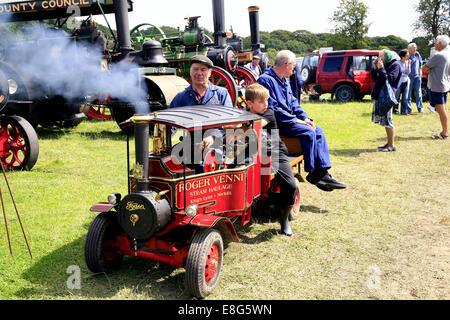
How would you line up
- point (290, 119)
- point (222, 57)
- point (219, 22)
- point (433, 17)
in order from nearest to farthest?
1. point (290, 119)
2. point (222, 57)
3. point (219, 22)
4. point (433, 17)

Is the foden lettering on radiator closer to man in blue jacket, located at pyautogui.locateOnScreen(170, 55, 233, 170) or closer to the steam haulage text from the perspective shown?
man in blue jacket, located at pyautogui.locateOnScreen(170, 55, 233, 170)

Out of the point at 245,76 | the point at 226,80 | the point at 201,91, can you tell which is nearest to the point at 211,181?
the point at 201,91

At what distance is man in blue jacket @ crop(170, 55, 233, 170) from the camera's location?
11.3ft

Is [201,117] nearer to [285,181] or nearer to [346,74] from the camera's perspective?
[285,181]

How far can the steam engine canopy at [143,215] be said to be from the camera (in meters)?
2.61

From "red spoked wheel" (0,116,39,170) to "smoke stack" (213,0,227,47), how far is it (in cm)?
586

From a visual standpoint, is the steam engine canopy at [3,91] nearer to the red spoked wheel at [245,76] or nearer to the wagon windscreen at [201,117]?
the wagon windscreen at [201,117]

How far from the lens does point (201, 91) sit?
11.8 ft

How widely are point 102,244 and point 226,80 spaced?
6.63 meters

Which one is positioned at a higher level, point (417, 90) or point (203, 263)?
point (417, 90)

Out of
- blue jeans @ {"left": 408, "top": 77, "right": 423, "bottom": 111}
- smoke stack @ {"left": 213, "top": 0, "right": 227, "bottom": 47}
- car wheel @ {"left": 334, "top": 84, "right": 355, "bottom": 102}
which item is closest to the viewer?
smoke stack @ {"left": 213, "top": 0, "right": 227, "bottom": 47}

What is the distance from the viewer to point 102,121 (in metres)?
10.4

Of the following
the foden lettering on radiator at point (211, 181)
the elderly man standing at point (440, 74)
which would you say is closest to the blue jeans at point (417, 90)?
the elderly man standing at point (440, 74)

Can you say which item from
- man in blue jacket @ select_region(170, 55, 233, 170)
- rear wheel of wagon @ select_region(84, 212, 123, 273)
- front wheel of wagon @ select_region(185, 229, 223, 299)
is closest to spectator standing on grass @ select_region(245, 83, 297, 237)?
man in blue jacket @ select_region(170, 55, 233, 170)
